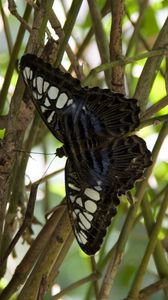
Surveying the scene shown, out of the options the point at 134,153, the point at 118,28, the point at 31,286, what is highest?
the point at 118,28

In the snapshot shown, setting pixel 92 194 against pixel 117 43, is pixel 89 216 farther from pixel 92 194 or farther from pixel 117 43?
pixel 117 43

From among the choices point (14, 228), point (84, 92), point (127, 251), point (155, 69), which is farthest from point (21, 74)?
point (127, 251)

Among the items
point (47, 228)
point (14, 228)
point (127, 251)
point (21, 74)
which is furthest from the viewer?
point (127, 251)

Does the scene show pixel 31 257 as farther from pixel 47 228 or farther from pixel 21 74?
pixel 21 74

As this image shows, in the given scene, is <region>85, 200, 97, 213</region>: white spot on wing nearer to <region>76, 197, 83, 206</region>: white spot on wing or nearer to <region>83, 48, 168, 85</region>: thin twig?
<region>76, 197, 83, 206</region>: white spot on wing

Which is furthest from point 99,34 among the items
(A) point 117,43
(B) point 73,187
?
(B) point 73,187

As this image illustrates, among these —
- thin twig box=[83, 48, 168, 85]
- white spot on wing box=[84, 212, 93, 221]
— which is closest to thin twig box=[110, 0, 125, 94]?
thin twig box=[83, 48, 168, 85]

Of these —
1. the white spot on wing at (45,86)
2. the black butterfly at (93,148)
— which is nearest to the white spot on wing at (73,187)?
the black butterfly at (93,148)
